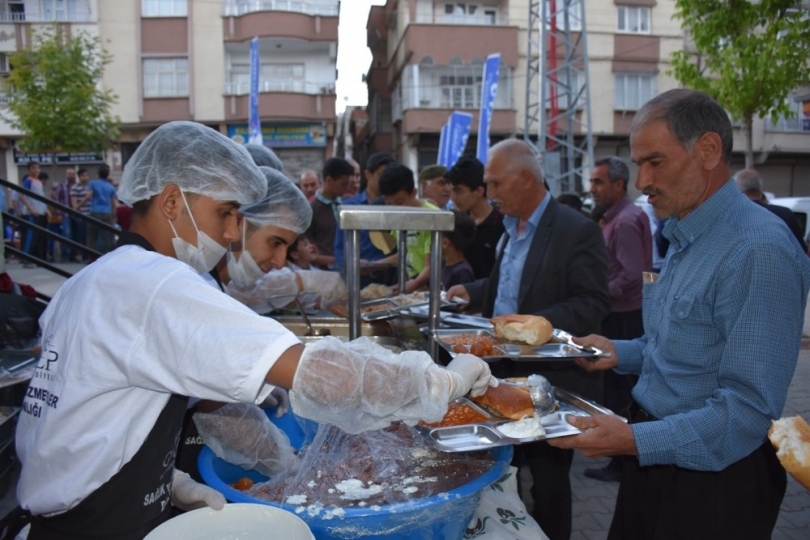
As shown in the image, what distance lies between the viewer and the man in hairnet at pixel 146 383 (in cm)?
125

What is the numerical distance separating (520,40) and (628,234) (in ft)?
60.9

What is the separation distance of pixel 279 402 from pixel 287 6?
2161 centimetres

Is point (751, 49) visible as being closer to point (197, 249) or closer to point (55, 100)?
point (197, 249)

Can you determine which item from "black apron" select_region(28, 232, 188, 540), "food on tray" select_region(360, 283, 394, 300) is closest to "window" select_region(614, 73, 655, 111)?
"food on tray" select_region(360, 283, 394, 300)

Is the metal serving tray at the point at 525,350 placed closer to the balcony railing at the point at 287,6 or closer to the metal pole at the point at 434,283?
the metal pole at the point at 434,283

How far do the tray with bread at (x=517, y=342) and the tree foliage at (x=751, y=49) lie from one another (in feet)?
26.9

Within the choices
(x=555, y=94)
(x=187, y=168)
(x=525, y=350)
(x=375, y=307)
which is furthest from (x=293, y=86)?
(x=187, y=168)

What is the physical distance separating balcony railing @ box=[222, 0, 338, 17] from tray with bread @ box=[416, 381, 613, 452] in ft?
71.0

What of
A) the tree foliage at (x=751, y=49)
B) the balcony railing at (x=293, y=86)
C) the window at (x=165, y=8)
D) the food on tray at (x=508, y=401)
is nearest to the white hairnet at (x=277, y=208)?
the food on tray at (x=508, y=401)

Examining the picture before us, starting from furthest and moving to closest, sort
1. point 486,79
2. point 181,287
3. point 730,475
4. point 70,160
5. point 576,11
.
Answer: point 576,11, point 70,160, point 486,79, point 730,475, point 181,287

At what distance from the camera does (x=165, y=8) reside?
2095 cm

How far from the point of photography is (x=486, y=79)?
43.0 ft

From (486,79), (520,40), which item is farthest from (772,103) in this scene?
(520,40)

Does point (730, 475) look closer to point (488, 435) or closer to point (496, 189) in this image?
point (488, 435)
